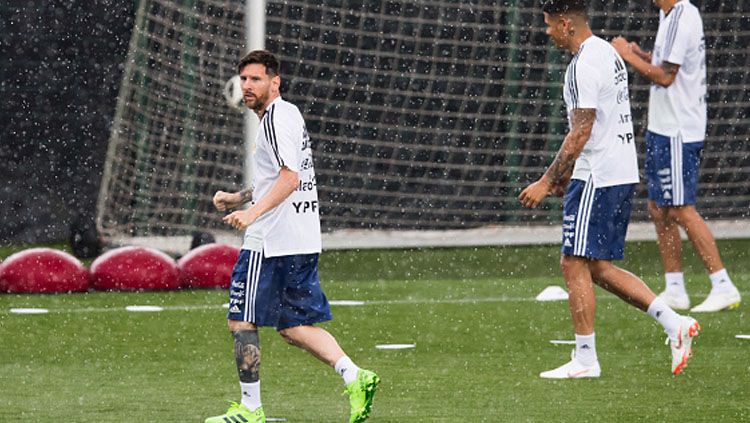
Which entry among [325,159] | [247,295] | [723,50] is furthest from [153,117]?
[247,295]

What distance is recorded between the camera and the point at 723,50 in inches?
570

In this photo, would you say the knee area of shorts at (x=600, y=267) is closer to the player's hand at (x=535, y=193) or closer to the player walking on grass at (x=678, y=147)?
the player's hand at (x=535, y=193)

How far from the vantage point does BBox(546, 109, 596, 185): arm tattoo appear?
23.3 feet

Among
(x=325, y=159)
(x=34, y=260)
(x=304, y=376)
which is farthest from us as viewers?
(x=325, y=159)

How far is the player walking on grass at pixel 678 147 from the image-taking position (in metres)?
9.40

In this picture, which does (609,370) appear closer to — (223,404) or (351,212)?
(223,404)

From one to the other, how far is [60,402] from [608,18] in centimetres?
904

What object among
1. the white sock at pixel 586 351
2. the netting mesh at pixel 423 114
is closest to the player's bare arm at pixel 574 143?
the white sock at pixel 586 351

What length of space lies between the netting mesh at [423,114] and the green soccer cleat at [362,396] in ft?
25.3

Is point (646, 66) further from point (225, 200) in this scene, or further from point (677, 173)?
point (225, 200)

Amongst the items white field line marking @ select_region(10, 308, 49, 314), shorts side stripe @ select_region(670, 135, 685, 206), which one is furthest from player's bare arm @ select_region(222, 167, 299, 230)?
white field line marking @ select_region(10, 308, 49, 314)

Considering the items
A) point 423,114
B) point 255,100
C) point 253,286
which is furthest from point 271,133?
point 423,114

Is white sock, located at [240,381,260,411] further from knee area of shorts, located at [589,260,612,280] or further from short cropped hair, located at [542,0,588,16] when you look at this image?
short cropped hair, located at [542,0,588,16]

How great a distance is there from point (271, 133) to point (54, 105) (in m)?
8.88
